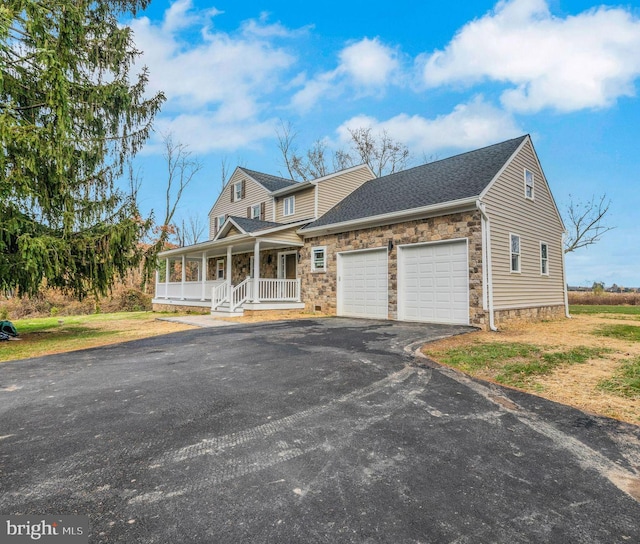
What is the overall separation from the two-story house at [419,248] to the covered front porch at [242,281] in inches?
2.2

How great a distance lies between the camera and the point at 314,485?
7.13 ft

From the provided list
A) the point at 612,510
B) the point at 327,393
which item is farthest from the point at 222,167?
the point at 612,510

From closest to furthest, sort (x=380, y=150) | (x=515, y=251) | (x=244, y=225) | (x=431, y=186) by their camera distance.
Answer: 1. (x=515, y=251)
2. (x=431, y=186)
3. (x=244, y=225)
4. (x=380, y=150)

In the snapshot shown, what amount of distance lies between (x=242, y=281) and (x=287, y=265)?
7.42 feet

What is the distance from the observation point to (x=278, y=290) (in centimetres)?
1434

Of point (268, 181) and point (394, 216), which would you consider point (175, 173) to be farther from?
point (394, 216)

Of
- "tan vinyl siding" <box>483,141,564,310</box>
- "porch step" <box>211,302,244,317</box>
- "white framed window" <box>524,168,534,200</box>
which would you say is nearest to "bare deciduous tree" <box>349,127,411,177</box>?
"tan vinyl siding" <box>483,141,564,310</box>

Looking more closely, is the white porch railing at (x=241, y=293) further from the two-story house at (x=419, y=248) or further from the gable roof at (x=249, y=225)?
the gable roof at (x=249, y=225)

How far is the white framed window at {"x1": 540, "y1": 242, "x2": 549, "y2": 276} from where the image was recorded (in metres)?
13.2

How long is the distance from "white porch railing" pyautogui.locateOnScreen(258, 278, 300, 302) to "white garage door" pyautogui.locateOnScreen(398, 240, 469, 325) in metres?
4.85

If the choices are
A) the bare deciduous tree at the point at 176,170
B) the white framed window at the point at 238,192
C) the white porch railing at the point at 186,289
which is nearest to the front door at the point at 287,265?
the white porch railing at the point at 186,289

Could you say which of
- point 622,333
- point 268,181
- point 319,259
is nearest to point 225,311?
point 319,259

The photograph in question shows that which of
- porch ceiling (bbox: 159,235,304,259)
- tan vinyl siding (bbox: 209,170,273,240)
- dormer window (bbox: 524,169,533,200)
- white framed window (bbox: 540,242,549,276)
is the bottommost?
white framed window (bbox: 540,242,549,276)

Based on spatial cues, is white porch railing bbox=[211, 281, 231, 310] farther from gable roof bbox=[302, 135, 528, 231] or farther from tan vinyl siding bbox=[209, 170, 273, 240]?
tan vinyl siding bbox=[209, 170, 273, 240]
